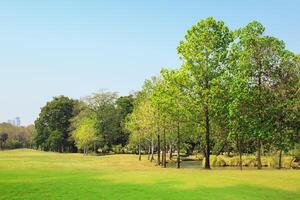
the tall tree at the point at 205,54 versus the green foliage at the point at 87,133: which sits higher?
the tall tree at the point at 205,54

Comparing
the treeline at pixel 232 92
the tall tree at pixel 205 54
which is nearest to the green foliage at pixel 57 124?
the treeline at pixel 232 92

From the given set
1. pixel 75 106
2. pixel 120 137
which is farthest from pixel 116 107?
pixel 75 106

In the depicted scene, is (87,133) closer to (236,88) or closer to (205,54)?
(205,54)

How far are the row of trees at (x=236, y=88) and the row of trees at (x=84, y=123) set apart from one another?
6321 centimetres

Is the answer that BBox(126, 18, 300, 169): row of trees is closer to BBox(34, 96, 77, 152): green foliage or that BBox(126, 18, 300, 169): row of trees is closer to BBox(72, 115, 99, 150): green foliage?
BBox(72, 115, 99, 150): green foliage

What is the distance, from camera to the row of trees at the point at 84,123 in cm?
12862

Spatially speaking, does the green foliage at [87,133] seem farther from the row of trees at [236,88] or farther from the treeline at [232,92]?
the row of trees at [236,88]

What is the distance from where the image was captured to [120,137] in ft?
447

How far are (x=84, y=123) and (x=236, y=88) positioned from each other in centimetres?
8402

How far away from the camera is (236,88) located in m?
46.3

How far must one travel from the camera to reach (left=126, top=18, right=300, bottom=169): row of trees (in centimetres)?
4250

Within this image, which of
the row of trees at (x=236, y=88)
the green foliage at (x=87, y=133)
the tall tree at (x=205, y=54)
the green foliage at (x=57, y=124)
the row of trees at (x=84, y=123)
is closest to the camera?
the row of trees at (x=236, y=88)

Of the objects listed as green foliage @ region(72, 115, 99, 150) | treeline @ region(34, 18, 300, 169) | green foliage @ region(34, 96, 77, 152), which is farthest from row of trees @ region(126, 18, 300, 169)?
green foliage @ region(34, 96, 77, 152)

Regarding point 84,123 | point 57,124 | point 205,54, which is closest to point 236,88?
point 205,54
